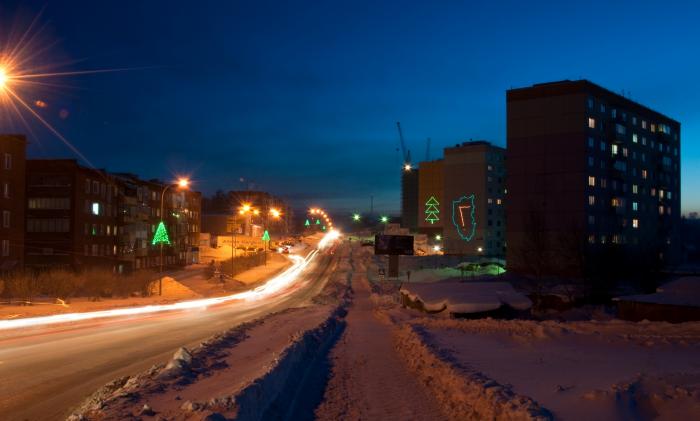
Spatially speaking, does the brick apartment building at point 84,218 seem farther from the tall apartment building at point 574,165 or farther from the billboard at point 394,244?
the tall apartment building at point 574,165

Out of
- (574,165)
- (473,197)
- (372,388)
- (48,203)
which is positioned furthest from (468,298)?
(473,197)

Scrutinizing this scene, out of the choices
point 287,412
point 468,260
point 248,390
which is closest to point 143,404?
point 248,390

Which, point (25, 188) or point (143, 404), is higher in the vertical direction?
point (25, 188)

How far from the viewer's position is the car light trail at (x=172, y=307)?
80.2 feet

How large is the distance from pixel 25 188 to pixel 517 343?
170 feet

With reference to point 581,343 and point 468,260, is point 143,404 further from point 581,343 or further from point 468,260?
point 468,260

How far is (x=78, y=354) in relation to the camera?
673 inches

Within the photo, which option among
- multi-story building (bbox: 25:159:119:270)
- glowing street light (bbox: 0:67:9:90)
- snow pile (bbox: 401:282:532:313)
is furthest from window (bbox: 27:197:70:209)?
glowing street light (bbox: 0:67:9:90)

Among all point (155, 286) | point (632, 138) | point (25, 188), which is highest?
point (632, 138)

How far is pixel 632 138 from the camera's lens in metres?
77.3

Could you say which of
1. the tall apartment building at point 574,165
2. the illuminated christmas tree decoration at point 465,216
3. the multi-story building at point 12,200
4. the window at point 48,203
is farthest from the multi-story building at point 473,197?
the multi-story building at point 12,200

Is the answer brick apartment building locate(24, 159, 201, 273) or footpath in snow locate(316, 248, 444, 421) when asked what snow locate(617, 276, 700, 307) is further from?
brick apartment building locate(24, 159, 201, 273)

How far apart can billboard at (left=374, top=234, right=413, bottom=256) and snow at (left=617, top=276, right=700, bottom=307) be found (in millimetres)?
28812

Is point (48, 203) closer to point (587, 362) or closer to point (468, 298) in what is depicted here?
point (468, 298)
